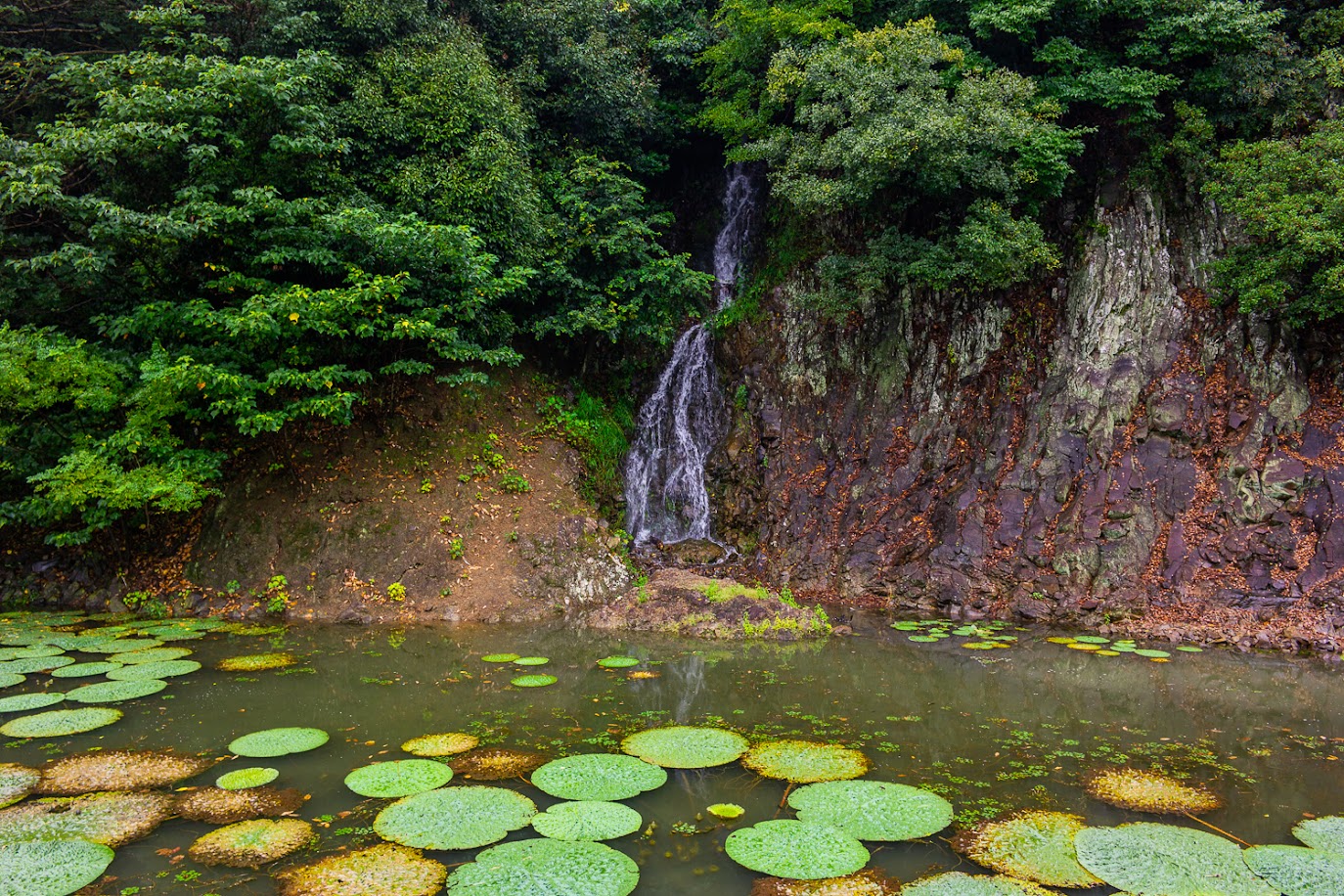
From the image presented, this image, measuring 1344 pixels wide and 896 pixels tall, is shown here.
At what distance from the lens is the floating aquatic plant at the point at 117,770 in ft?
17.2

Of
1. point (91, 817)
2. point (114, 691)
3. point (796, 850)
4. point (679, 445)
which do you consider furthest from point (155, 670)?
point (679, 445)

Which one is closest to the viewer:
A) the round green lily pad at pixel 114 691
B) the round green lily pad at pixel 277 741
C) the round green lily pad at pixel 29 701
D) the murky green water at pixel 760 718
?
the murky green water at pixel 760 718

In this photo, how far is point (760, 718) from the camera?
6.88m

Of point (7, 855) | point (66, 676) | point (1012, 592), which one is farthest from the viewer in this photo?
point (1012, 592)

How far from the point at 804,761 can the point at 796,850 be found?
4.55 ft

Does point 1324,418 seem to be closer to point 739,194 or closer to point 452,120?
point 739,194

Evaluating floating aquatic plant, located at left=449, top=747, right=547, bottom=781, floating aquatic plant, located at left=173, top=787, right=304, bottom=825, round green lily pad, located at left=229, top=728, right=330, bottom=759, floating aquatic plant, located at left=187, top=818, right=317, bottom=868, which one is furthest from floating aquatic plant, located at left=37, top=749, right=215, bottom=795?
floating aquatic plant, located at left=449, top=747, right=547, bottom=781

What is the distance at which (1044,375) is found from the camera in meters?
12.7

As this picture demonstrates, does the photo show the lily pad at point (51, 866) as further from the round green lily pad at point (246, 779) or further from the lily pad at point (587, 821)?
the lily pad at point (587, 821)

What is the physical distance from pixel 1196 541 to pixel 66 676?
46.4ft

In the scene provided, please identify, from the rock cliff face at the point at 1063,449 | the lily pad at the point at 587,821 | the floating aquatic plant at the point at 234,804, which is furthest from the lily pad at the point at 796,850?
the rock cliff face at the point at 1063,449

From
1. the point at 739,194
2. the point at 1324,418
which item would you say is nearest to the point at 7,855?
the point at 1324,418

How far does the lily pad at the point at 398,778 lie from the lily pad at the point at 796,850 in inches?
84.6

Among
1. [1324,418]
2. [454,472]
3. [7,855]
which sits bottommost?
[7,855]
